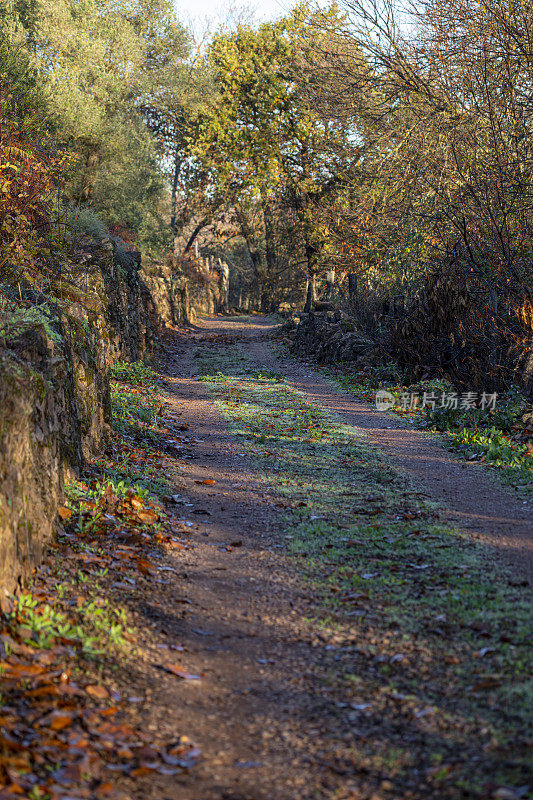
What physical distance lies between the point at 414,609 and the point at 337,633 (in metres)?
0.60

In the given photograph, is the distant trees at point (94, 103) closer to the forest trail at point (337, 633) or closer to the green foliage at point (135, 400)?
the green foliage at point (135, 400)

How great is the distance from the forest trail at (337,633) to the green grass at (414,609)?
0.01 metres

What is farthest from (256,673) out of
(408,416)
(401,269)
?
(401,269)

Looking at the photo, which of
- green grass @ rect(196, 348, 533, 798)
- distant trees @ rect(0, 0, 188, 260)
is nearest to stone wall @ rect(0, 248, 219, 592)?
green grass @ rect(196, 348, 533, 798)

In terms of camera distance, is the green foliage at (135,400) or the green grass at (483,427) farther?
the green foliage at (135,400)

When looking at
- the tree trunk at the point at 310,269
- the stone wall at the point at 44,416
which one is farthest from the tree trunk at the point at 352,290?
the stone wall at the point at 44,416

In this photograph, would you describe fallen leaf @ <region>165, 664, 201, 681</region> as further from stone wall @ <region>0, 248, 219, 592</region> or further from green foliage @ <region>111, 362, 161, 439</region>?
green foliage @ <region>111, 362, 161, 439</region>

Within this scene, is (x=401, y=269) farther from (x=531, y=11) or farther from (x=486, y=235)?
(x=531, y=11)

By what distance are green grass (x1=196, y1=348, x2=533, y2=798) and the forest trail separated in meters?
0.01

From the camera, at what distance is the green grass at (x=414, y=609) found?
3174 millimetres

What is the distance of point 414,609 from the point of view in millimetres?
4500

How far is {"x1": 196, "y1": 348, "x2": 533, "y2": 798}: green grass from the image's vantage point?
3.17 meters

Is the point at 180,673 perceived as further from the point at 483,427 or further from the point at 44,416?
the point at 483,427

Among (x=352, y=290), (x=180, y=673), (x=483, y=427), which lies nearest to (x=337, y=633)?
(x=180, y=673)
